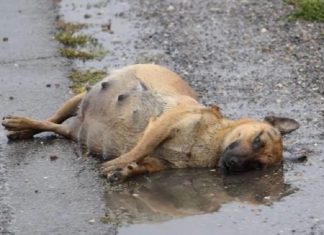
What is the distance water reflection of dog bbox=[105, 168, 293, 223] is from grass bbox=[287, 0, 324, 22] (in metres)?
4.26

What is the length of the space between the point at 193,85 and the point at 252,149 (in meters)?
2.19

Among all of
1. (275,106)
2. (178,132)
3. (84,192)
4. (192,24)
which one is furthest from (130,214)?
(192,24)

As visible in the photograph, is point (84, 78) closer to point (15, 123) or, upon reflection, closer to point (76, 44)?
point (76, 44)

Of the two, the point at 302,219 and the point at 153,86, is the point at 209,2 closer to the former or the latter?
the point at 153,86

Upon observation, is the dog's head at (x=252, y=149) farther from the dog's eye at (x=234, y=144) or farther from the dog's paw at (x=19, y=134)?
the dog's paw at (x=19, y=134)

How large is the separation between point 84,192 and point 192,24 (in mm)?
4833

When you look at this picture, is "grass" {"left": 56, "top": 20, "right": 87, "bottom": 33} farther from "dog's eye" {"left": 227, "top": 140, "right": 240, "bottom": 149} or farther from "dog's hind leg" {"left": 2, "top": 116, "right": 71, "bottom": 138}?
"dog's eye" {"left": 227, "top": 140, "right": 240, "bottom": 149}

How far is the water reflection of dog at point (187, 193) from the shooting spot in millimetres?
6270

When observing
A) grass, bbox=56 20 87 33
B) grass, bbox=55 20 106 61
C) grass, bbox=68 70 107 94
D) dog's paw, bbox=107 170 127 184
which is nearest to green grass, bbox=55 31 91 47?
grass, bbox=55 20 106 61

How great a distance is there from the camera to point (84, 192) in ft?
21.7

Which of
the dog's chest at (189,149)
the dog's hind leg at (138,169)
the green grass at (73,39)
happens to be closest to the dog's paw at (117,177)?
the dog's hind leg at (138,169)

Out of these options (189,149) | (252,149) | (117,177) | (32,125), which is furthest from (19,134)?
(252,149)

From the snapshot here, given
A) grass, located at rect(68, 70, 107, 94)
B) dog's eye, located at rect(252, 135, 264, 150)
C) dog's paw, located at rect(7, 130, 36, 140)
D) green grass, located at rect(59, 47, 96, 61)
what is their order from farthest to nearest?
green grass, located at rect(59, 47, 96, 61) < grass, located at rect(68, 70, 107, 94) < dog's paw, located at rect(7, 130, 36, 140) < dog's eye, located at rect(252, 135, 264, 150)

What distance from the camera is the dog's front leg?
6875 mm
